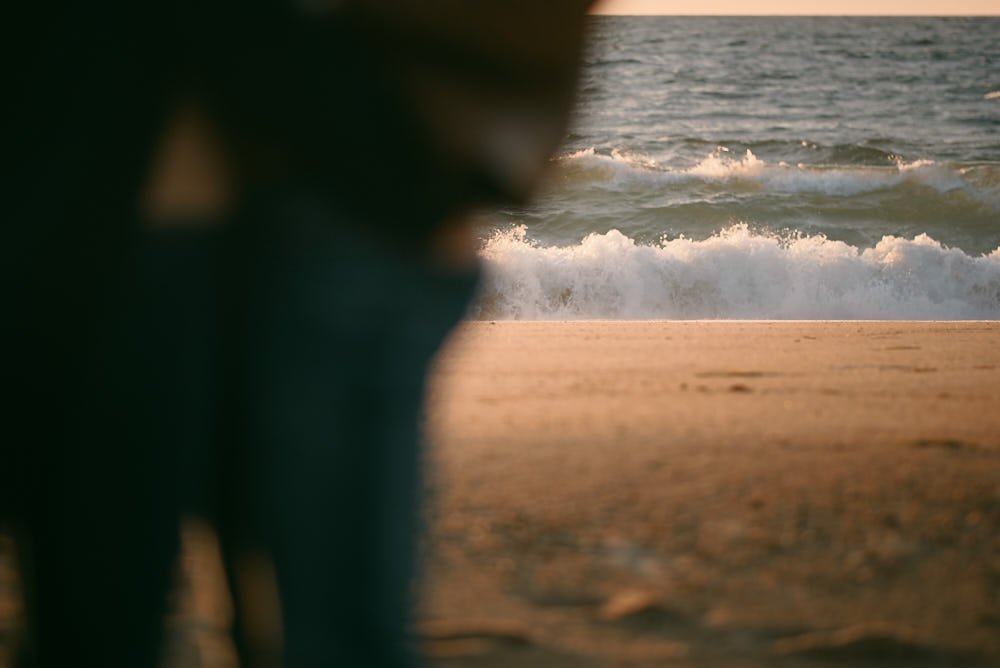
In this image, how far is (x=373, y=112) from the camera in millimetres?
682

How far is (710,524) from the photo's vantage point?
63.4 inches

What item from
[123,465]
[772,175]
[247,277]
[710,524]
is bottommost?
[772,175]

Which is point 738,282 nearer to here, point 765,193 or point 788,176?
point 765,193

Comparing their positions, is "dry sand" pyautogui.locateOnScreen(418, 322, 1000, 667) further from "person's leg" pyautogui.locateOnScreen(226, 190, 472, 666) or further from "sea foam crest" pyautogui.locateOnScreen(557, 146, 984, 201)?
"sea foam crest" pyautogui.locateOnScreen(557, 146, 984, 201)

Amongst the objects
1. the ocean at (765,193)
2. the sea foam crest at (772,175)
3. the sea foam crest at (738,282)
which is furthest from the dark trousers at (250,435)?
the sea foam crest at (772,175)

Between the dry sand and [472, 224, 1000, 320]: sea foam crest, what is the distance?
4.70 metres

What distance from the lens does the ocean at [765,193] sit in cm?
774

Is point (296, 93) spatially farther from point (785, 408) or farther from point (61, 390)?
point (785, 408)

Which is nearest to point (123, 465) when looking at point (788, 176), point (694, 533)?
point (694, 533)

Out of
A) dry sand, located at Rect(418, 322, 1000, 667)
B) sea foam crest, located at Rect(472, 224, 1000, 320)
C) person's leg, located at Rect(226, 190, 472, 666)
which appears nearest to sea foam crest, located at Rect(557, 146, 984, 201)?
sea foam crest, located at Rect(472, 224, 1000, 320)

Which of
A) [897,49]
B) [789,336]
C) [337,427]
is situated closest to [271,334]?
[337,427]

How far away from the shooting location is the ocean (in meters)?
7.74

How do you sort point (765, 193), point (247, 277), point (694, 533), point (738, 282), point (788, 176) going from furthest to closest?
point (788, 176) < point (765, 193) < point (738, 282) < point (694, 533) < point (247, 277)

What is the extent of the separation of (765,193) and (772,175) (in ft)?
2.43
